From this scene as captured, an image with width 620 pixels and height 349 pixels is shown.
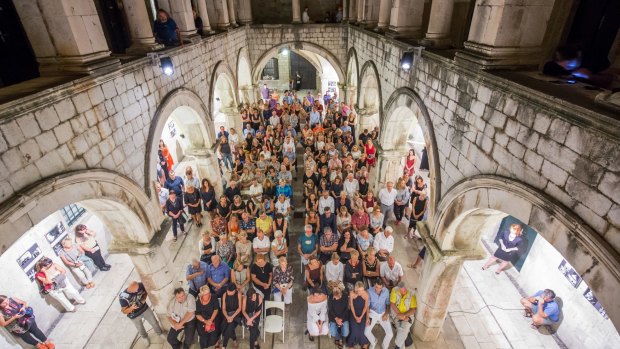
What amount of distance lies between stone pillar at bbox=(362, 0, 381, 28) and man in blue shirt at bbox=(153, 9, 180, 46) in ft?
21.9

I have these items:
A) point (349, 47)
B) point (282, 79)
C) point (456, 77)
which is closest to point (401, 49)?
point (456, 77)

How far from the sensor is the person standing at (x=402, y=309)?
5.57m

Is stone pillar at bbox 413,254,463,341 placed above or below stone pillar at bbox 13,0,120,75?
below

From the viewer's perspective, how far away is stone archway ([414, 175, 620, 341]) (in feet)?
8.91

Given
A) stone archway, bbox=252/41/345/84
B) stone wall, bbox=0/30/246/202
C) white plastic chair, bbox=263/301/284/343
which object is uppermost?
stone wall, bbox=0/30/246/202

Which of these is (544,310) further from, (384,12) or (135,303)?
(384,12)

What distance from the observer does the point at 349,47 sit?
14453 millimetres

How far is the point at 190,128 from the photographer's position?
9086 mm

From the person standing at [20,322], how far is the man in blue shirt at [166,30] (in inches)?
230

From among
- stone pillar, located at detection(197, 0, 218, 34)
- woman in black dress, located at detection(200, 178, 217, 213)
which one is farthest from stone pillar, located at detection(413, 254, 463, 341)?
stone pillar, located at detection(197, 0, 218, 34)

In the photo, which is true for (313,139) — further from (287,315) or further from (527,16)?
(527,16)

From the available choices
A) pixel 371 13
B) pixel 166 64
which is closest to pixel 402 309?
pixel 166 64

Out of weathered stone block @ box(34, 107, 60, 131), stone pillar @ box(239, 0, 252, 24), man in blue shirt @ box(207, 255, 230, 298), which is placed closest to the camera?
weathered stone block @ box(34, 107, 60, 131)

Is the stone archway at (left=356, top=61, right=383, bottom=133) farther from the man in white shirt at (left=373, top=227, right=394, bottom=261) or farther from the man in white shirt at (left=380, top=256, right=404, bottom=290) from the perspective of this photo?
the man in white shirt at (left=380, top=256, right=404, bottom=290)
